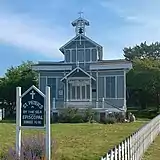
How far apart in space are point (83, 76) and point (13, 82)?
53.8ft

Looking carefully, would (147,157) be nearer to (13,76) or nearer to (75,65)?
(75,65)

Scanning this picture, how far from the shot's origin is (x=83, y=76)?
143 feet

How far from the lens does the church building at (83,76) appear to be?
140 ft

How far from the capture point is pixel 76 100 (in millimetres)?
42938

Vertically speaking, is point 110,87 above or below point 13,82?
below

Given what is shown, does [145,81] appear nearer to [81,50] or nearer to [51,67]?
[81,50]

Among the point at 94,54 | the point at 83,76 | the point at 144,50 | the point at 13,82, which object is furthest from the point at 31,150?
the point at 144,50

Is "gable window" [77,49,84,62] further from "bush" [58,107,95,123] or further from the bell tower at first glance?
"bush" [58,107,95,123]

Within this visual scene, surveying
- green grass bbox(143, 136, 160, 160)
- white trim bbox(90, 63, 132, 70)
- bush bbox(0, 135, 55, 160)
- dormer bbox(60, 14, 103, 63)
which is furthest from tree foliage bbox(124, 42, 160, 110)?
bush bbox(0, 135, 55, 160)

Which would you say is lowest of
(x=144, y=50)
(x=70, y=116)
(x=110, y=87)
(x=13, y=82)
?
(x=70, y=116)

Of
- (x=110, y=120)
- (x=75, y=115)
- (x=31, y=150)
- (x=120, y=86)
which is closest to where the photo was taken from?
(x=31, y=150)

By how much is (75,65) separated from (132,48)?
2126 inches

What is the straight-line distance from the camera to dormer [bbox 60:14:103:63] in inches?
1779

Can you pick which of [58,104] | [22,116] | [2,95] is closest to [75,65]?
[58,104]
